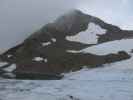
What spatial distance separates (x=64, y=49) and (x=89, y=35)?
13.7 meters

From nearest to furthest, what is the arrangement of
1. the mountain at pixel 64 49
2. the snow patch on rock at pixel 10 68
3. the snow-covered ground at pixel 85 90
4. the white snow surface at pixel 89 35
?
the snow-covered ground at pixel 85 90 → the mountain at pixel 64 49 → the snow patch on rock at pixel 10 68 → the white snow surface at pixel 89 35

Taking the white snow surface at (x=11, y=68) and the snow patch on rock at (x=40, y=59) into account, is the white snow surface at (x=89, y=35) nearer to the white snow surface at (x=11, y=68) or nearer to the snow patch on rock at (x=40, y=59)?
the snow patch on rock at (x=40, y=59)

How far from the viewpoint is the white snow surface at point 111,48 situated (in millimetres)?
81625

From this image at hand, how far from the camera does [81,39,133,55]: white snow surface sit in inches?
3214

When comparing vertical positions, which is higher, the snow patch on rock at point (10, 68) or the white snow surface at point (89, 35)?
the white snow surface at point (89, 35)

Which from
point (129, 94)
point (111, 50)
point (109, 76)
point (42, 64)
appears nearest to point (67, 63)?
point (42, 64)

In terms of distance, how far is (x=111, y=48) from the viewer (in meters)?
83.9

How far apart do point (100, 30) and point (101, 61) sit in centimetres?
3642

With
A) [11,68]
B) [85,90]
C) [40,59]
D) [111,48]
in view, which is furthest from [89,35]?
[85,90]

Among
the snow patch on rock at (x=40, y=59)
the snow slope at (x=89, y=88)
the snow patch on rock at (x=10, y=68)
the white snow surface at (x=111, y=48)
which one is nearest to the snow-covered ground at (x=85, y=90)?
the snow slope at (x=89, y=88)

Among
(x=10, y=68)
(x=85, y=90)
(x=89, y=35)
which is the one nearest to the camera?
(x=85, y=90)

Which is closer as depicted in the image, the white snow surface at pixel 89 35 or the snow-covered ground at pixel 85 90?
the snow-covered ground at pixel 85 90

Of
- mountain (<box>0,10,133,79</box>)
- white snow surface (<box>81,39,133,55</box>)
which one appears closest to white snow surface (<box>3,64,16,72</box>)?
mountain (<box>0,10,133,79</box>)

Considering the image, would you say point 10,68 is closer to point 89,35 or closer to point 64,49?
point 64,49
